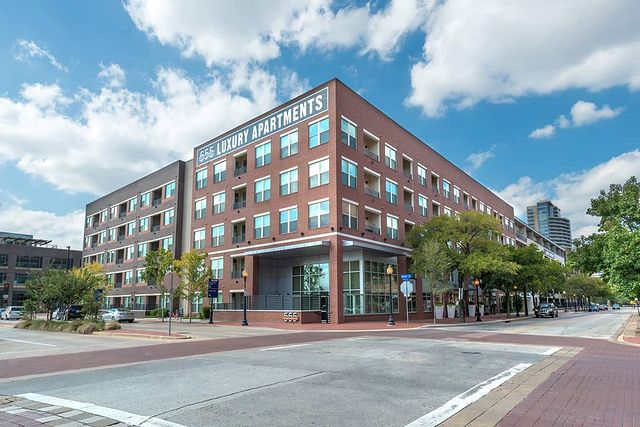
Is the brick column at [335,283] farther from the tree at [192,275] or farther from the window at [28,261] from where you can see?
the window at [28,261]

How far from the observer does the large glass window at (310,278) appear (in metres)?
40.1

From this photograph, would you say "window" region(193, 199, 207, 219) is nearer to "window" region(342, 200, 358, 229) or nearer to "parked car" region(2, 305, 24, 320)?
"window" region(342, 200, 358, 229)

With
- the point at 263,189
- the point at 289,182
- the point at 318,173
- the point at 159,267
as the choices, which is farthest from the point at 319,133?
the point at 159,267

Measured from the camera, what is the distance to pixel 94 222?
79.9 meters

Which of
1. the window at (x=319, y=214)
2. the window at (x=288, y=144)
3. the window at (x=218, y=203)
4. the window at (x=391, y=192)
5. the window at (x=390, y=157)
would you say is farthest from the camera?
the window at (x=218, y=203)

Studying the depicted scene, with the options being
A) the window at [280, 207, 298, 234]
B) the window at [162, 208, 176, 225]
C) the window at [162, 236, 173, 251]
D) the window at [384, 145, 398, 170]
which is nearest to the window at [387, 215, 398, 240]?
the window at [384, 145, 398, 170]

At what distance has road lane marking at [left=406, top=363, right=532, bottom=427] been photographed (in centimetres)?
655

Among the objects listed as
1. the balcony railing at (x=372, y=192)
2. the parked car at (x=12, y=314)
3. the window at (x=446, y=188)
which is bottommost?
the parked car at (x=12, y=314)

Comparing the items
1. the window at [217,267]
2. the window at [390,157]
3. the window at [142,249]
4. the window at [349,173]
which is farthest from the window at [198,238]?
the window at [390,157]

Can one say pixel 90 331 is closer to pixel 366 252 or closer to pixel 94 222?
pixel 366 252

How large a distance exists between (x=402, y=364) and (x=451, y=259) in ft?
102

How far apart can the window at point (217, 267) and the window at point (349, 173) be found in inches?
680

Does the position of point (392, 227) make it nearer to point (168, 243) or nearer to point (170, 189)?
point (168, 243)

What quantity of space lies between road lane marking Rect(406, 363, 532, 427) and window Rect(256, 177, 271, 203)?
35016mm
